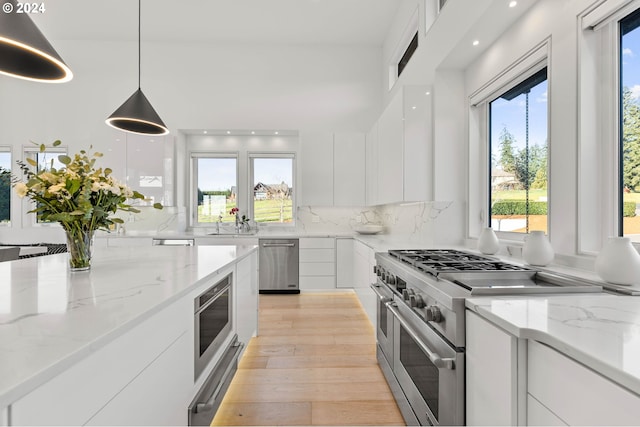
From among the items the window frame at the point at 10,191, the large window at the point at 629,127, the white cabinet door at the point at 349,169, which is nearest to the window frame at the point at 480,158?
the large window at the point at 629,127

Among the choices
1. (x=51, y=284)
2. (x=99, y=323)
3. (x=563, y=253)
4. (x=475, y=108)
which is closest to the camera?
(x=99, y=323)

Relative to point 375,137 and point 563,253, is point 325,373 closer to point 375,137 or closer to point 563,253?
point 563,253

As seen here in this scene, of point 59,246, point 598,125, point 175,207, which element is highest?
point 598,125

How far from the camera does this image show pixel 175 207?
4.77m

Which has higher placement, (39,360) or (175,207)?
(175,207)

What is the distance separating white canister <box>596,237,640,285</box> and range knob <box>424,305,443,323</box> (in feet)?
2.16

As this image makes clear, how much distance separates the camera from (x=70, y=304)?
0.99 m

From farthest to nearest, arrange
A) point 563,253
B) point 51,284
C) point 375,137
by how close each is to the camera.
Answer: point 375,137
point 563,253
point 51,284

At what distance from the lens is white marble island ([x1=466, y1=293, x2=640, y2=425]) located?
65 centimetres

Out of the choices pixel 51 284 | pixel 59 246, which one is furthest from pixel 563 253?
pixel 59 246

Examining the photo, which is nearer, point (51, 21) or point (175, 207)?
point (51, 21)

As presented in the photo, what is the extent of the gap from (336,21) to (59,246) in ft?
16.2

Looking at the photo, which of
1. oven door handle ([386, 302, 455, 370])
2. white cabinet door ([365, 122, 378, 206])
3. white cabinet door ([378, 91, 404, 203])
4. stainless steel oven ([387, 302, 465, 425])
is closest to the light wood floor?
stainless steel oven ([387, 302, 465, 425])

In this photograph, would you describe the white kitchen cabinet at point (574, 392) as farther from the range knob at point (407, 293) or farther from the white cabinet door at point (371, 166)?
the white cabinet door at point (371, 166)
